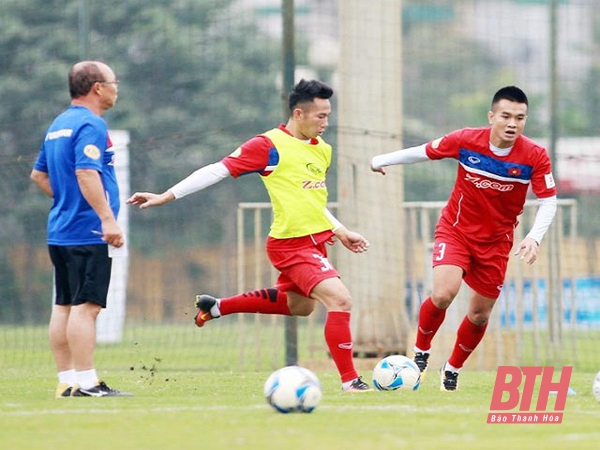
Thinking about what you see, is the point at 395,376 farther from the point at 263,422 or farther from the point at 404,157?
the point at 263,422

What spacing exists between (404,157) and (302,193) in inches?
32.5

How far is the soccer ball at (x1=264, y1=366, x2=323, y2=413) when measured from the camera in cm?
781

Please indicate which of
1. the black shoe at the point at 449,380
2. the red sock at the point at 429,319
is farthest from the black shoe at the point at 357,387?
the red sock at the point at 429,319

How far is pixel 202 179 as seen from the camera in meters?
9.67

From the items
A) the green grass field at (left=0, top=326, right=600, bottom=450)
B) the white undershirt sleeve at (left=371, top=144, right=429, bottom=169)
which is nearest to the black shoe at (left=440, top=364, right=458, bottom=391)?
the green grass field at (left=0, top=326, right=600, bottom=450)

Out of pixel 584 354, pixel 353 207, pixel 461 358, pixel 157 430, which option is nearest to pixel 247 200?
pixel 584 354

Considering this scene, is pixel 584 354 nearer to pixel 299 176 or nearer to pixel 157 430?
pixel 299 176

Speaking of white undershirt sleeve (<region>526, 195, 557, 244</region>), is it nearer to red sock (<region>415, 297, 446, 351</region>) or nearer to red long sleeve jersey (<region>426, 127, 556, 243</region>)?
red long sleeve jersey (<region>426, 127, 556, 243</region>)

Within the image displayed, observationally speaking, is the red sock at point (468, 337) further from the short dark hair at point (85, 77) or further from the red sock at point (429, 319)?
the short dark hair at point (85, 77)

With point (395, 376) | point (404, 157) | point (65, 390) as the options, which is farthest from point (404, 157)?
point (65, 390)

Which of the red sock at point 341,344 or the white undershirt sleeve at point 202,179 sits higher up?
the white undershirt sleeve at point 202,179

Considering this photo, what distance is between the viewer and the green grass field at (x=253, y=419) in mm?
6730

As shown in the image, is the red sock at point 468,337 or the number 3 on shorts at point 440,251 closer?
the number 3 on shorts at point 440,251

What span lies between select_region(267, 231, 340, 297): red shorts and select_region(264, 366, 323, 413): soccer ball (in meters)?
1.77
